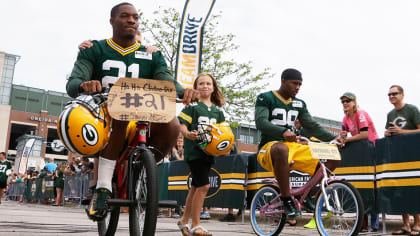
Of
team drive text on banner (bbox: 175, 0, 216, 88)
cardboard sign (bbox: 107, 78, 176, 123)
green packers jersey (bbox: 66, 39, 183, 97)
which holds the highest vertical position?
team drive text on banner (bbox: 175, 0, 216, 88)

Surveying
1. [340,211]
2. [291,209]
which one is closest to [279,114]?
[291,209]

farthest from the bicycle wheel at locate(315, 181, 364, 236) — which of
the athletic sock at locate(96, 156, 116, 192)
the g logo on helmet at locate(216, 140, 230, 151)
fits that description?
the athletic sock at locate(96, 156, 116, 192)

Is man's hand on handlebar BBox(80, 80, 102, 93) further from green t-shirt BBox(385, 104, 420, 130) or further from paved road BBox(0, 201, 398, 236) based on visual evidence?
green t-shirt BBox(385, 104, 420, 130)

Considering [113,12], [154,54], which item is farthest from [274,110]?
[113,12]

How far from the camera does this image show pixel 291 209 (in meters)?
5.16

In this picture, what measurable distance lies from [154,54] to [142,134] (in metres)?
0.86

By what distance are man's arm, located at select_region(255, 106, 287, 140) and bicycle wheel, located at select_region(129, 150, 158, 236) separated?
224cm

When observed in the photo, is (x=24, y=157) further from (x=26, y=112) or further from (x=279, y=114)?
(x=26, y=112)

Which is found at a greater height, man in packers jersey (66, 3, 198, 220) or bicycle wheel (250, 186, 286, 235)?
man in packers jersey (66, 3, 198, 220)

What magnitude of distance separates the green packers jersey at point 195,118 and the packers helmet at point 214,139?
0.63ft

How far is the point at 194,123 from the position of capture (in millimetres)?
5582

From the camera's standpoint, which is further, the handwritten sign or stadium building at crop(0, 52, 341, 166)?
stadium building at crop(0, 52, 341, 166)

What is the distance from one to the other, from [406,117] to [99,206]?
5235 mm

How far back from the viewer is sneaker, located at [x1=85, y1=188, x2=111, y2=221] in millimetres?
3367
